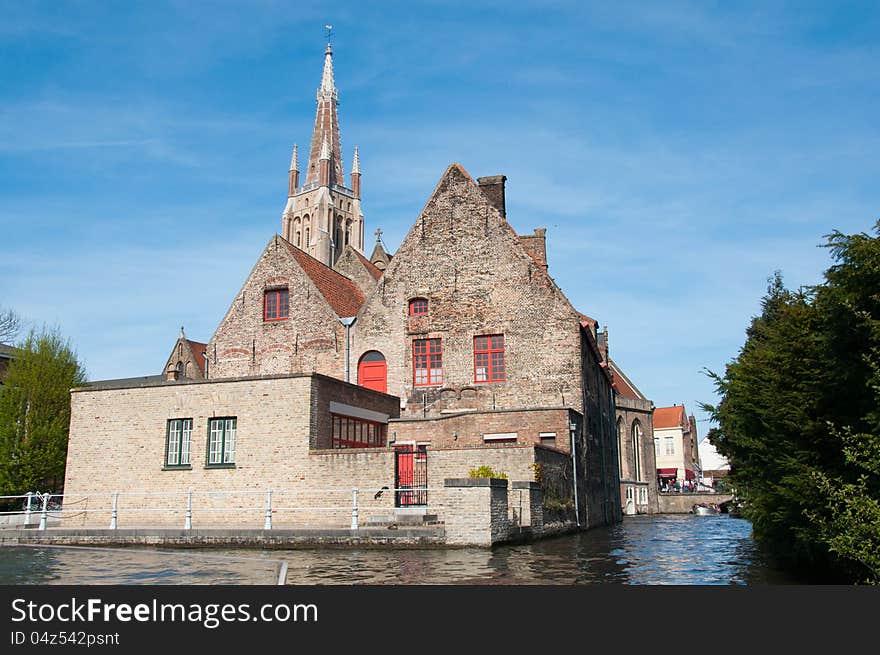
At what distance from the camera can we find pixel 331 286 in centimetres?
3222

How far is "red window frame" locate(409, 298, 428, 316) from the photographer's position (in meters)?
29.0

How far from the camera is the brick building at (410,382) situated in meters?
21.3

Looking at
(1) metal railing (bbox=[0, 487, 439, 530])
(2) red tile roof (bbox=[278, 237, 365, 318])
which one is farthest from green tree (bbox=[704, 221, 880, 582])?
(2) red tile roof (bbox=[278, 237, 365, 318])

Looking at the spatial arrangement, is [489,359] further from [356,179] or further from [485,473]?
[356,179]

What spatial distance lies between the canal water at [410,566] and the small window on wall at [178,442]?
5439mm

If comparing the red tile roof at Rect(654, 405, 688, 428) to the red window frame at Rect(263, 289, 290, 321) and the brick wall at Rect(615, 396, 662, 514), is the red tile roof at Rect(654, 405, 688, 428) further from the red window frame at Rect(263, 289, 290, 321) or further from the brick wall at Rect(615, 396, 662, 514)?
the red window frame at Rect(263, 289, 290, 321)

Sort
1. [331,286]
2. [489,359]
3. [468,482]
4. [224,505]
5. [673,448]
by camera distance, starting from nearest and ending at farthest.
Result: [468,482] < [224,505] < [489,359] < [331,286] < [673,448]

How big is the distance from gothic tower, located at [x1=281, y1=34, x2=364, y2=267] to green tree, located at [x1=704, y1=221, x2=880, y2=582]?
8199 cm

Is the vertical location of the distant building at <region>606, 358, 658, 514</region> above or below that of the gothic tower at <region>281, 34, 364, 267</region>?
below

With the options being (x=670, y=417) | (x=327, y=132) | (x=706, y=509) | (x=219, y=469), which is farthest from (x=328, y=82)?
(x=219, y=469)

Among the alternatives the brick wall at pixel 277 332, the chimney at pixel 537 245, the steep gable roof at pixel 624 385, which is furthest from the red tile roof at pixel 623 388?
the brick wall at pixel 277 332

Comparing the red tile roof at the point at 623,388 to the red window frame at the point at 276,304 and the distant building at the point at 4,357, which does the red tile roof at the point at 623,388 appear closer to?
the red window frame at the point at 276,304

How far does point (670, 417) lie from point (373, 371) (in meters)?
56.0
